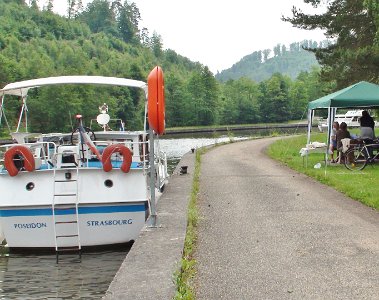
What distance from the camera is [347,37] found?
2889cm

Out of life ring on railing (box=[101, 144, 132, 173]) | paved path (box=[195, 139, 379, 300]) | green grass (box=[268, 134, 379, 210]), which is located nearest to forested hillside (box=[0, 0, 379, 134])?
green grass (box=[268, 134, 379, 210])

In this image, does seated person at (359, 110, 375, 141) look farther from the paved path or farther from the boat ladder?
the boat ladder

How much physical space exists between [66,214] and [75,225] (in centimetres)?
26

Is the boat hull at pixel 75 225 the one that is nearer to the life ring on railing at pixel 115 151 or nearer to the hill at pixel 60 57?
the life ring on railing at pixel 115 151

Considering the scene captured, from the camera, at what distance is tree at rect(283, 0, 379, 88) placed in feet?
80.7

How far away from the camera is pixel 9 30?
151625mm

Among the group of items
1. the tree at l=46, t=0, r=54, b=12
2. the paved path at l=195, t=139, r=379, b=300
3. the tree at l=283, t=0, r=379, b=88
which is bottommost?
the paved path at l=195, t=139, r=379, b=300

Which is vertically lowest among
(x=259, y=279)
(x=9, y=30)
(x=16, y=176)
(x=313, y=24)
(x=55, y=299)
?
(x=55, y=299)

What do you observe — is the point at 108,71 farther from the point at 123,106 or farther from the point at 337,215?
the point at 337,215

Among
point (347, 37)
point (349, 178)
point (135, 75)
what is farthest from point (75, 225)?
point (135, 75)

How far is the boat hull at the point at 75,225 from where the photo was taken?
9.49 meters

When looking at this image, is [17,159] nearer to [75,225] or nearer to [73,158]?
[73,158]

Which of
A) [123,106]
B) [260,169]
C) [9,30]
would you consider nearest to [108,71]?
[9,30]

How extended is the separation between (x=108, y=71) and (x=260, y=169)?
345 feet
